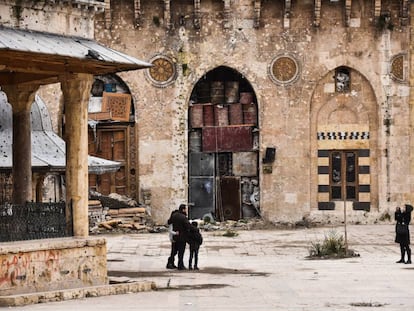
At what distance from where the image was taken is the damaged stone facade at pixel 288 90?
28.8 m

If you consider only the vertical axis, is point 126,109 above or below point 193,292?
above

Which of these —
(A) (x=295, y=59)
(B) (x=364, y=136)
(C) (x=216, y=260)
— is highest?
(A) (x=295, y=59)

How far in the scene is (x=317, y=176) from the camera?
95.2 feet

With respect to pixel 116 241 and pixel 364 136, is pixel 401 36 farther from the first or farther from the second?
pixel 116 241

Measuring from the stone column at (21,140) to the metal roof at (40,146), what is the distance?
1.14 m

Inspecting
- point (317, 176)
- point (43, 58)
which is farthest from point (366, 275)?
point (317, 176)

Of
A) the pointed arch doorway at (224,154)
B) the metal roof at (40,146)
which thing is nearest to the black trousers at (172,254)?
the metal roof at (40,146)

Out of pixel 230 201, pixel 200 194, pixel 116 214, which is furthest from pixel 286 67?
pixel 116 214

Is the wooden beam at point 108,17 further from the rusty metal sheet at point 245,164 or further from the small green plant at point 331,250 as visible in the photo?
the small green plant at point 331,250

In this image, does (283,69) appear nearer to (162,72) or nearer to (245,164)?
(245,164)

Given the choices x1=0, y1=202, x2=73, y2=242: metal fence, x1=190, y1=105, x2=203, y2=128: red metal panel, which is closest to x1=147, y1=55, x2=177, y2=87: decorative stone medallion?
x1=190, y1=105, x2=203, y2=128: red metal panel

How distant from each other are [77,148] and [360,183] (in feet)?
51.6

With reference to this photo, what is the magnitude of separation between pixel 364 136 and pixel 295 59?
3025 millimetres

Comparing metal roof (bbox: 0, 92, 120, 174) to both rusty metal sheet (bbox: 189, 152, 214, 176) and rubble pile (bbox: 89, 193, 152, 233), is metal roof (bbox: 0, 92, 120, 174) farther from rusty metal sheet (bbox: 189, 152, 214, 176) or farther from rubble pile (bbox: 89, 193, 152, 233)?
rusty metal sheet (bbox: 189, 152, 214, 176)
